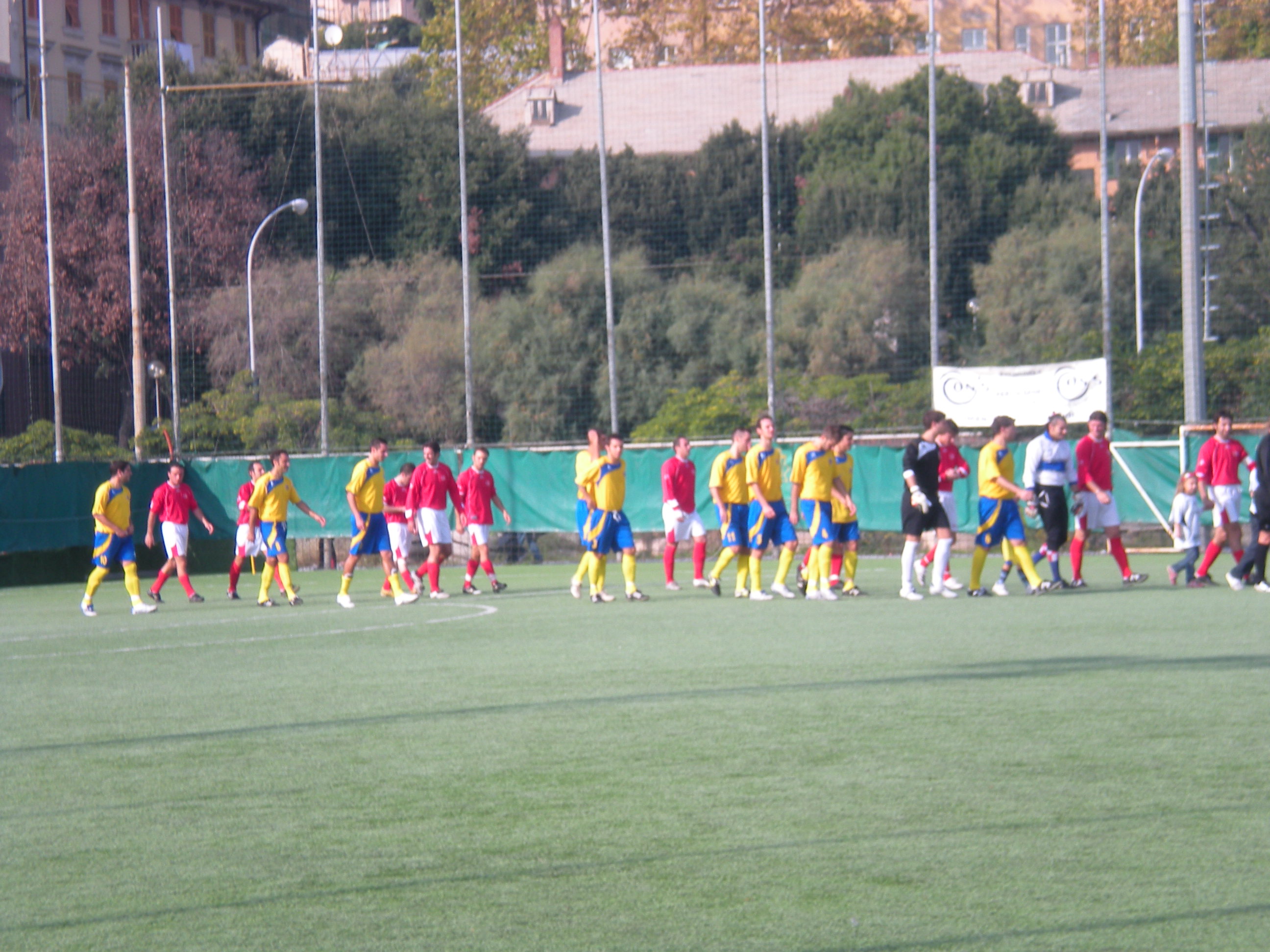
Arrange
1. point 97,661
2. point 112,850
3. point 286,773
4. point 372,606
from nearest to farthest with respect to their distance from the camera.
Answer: point 112,850 < point 286,773 < point 97,661 < point 372,606

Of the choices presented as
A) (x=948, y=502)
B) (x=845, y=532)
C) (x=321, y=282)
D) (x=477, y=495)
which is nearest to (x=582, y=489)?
(x=477, y=495)

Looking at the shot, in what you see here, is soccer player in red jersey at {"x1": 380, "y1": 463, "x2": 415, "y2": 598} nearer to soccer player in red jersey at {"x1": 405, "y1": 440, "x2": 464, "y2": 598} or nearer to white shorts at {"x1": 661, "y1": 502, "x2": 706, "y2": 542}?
soccer player in red jersey at {"x1": 405, "y1": 440, "x2": 464, "y2": 598}

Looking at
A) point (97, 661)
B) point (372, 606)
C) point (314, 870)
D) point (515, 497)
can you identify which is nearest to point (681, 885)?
point (314, 870)

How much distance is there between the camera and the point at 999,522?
15.9 meters

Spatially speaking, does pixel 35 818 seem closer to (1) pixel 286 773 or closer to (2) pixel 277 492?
(1) pixel 286 773

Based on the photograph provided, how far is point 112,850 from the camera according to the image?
5.70 meters

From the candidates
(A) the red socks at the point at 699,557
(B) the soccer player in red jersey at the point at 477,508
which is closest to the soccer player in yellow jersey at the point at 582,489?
(B) the soccer player in red jersey at the point at 477,508

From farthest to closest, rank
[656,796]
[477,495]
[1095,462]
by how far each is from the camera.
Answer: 1. [477,495]
2. [1095,462]
3. [656,796]

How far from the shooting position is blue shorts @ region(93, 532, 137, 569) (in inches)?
680

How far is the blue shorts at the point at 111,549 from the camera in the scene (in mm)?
17281

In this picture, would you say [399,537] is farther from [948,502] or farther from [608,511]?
[948,502]

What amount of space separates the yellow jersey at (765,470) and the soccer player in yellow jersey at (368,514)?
4.12 metres

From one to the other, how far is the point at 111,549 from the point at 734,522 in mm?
7053

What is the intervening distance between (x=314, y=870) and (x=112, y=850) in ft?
2.95
